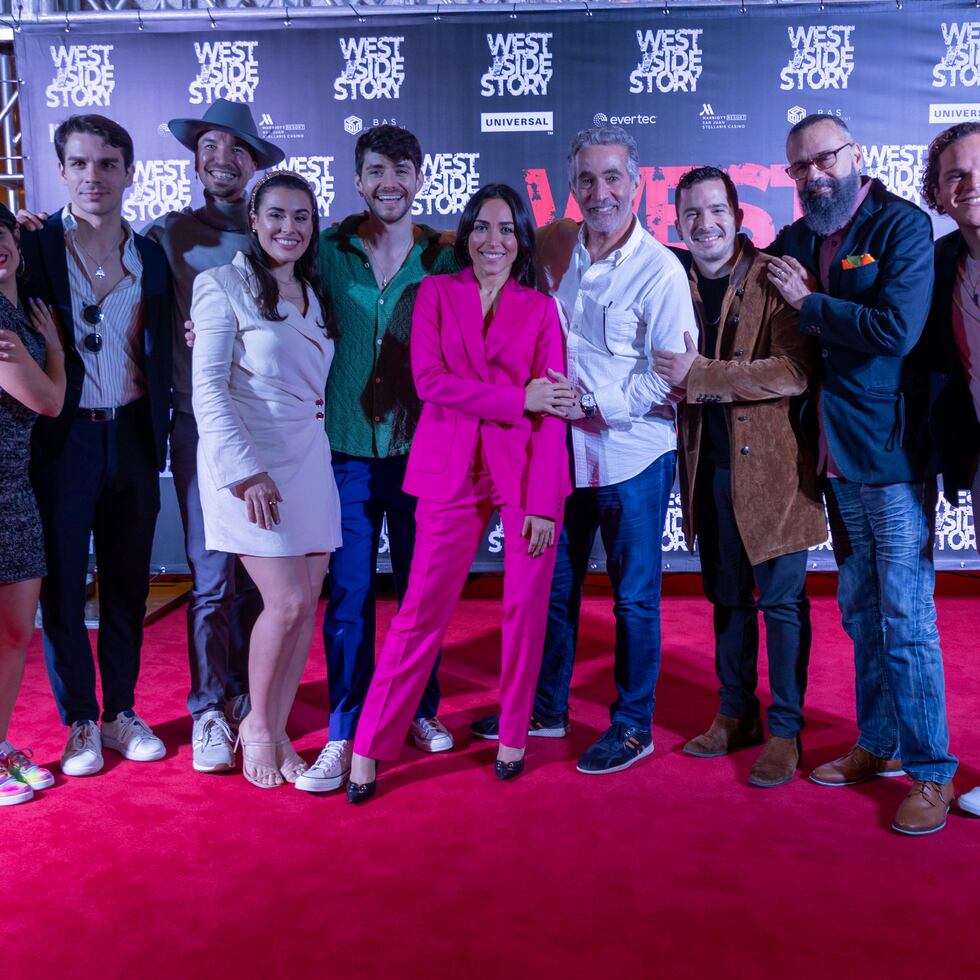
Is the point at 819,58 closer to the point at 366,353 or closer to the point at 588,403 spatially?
the point at 588,403

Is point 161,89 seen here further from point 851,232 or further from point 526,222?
point 851,232

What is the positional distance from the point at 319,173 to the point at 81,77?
1.35 m

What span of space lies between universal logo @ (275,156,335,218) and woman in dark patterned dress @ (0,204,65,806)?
8.65 feet

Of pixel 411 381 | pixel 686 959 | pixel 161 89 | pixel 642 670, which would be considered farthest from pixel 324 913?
pixel 161 89

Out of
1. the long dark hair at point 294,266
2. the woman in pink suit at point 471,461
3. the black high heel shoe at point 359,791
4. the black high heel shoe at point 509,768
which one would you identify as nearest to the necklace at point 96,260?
the long dark hair at point 294,266

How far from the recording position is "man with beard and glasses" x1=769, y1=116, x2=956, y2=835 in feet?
9.05

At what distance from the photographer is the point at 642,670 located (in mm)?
3268

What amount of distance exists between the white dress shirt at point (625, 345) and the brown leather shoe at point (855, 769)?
42.4 inches

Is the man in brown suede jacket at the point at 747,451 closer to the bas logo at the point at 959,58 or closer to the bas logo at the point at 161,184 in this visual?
the bas logo at the point at 959,58

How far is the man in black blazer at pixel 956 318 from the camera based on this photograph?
8.71 ft

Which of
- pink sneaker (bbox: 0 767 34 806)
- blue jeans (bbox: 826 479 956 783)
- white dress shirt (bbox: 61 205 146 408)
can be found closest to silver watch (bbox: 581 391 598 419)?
blue jeans (bbox: 826 479 956 783)

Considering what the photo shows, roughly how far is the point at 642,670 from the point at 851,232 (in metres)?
1.45

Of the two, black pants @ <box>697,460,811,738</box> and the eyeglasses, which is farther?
black pants @ <box>697,460,811,738</box>

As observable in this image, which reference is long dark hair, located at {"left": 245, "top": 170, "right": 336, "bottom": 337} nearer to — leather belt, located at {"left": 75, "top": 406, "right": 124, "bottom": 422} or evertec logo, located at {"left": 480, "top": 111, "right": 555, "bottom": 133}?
leather belt, located at {"left": 75, "top": 406, "right": 124, "bottom": 422}
